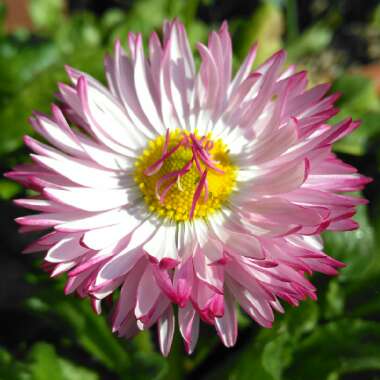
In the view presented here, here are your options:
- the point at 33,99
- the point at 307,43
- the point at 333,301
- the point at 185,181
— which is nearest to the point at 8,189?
the point at 33,99

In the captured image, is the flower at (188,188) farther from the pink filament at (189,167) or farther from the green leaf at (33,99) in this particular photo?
the green leaf at (33,99)

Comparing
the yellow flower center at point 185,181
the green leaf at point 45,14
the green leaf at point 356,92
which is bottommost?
the green leaf at point 356,92

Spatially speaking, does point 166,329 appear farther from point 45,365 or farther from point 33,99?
point 33,99

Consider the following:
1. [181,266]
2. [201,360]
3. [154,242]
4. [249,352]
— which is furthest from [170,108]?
[201,360]

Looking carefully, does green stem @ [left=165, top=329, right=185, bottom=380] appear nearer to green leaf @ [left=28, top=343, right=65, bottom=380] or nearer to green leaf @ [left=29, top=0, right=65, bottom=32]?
green leaf @ [left=28, top=343, right=65, bottom=380]

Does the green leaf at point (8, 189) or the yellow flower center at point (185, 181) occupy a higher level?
the green leaf at point (8, 189)

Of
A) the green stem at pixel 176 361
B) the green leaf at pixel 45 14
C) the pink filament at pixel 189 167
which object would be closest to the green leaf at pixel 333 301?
the green stem at pixel 176 361

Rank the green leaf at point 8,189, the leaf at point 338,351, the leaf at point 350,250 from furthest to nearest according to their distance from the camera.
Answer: the green leaf at point 8,189
the leaf at point 350,250
the leaf at point 338,351
